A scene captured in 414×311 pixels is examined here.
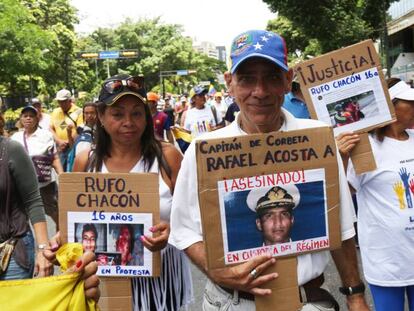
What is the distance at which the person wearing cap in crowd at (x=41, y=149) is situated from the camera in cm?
598

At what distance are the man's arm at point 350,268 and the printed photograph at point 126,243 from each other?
3.00 feet

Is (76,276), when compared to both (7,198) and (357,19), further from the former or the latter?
(357,19)

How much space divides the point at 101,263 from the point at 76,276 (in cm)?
60

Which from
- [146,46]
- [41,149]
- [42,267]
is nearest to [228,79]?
[42,267]

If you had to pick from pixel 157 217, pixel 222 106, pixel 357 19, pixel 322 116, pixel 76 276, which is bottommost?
pixel 76 276

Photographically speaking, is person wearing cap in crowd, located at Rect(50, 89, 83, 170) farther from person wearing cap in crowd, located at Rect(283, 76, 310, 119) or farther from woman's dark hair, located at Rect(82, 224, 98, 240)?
woman's dark hair, located at Rect(82, 224, 98, 240)

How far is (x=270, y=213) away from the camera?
1885 millimetres

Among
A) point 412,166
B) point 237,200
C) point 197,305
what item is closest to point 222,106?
point 197,305

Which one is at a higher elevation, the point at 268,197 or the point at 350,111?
the point at 350,111

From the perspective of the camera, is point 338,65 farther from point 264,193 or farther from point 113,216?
point 113,216

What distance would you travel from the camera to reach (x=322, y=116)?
2.80 metres

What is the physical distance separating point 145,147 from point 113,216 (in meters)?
0.55

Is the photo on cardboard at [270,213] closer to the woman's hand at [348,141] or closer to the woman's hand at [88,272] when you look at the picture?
the woman's hand at [88,272]

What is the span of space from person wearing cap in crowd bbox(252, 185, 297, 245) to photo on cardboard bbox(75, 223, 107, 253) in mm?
910
